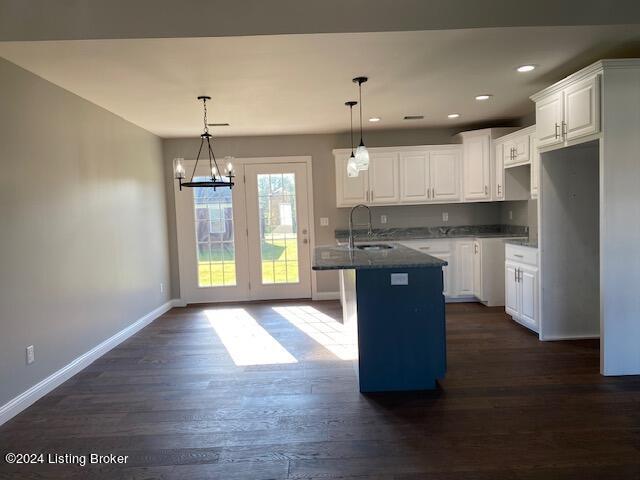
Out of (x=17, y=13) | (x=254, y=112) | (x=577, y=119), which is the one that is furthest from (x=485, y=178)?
(x=17, y=13)

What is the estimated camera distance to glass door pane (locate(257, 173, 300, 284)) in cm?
601

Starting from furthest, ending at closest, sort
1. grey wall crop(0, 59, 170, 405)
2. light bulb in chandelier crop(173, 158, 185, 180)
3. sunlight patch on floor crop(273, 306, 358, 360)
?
sunlight patch on floor crop(273, 306, 358, 360), light bulb in chandelier crop(173, 158, 185, 180), grey wall crop(0, 59, 170, 405)

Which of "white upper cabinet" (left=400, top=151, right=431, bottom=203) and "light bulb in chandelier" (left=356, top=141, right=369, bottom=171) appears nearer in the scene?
"light bulb in chandelier" (left=356, top=141, right=369, bottom=171)

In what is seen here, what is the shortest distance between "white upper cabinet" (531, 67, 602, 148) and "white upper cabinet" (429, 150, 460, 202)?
182 centimetres

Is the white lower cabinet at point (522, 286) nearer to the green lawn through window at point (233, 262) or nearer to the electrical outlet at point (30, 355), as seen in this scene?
the green lawn through window at point (233, 262)

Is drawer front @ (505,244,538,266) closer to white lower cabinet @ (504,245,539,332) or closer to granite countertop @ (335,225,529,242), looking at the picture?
white lower cabinet @ (504,245,539,332)

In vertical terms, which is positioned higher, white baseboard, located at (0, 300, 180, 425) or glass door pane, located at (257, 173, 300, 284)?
glass door pane, located at (257, 173, 300, 284)

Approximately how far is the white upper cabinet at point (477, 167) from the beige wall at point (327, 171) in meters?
0.46

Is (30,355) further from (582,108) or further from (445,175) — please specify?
(445,175)

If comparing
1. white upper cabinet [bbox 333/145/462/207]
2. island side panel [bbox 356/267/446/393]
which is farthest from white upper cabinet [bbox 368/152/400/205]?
island side panel [bbox 356/267/446/393]

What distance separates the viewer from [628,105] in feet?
9.78

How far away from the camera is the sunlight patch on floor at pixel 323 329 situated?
3.80 m

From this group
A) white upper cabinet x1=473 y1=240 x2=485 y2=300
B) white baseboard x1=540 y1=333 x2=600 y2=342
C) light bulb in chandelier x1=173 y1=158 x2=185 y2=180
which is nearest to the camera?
light bulb in chandelier x1=173 y1=158 x2=185 y2=180

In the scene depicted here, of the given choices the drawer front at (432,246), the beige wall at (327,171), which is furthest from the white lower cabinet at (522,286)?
the beige wall at (327,171)
